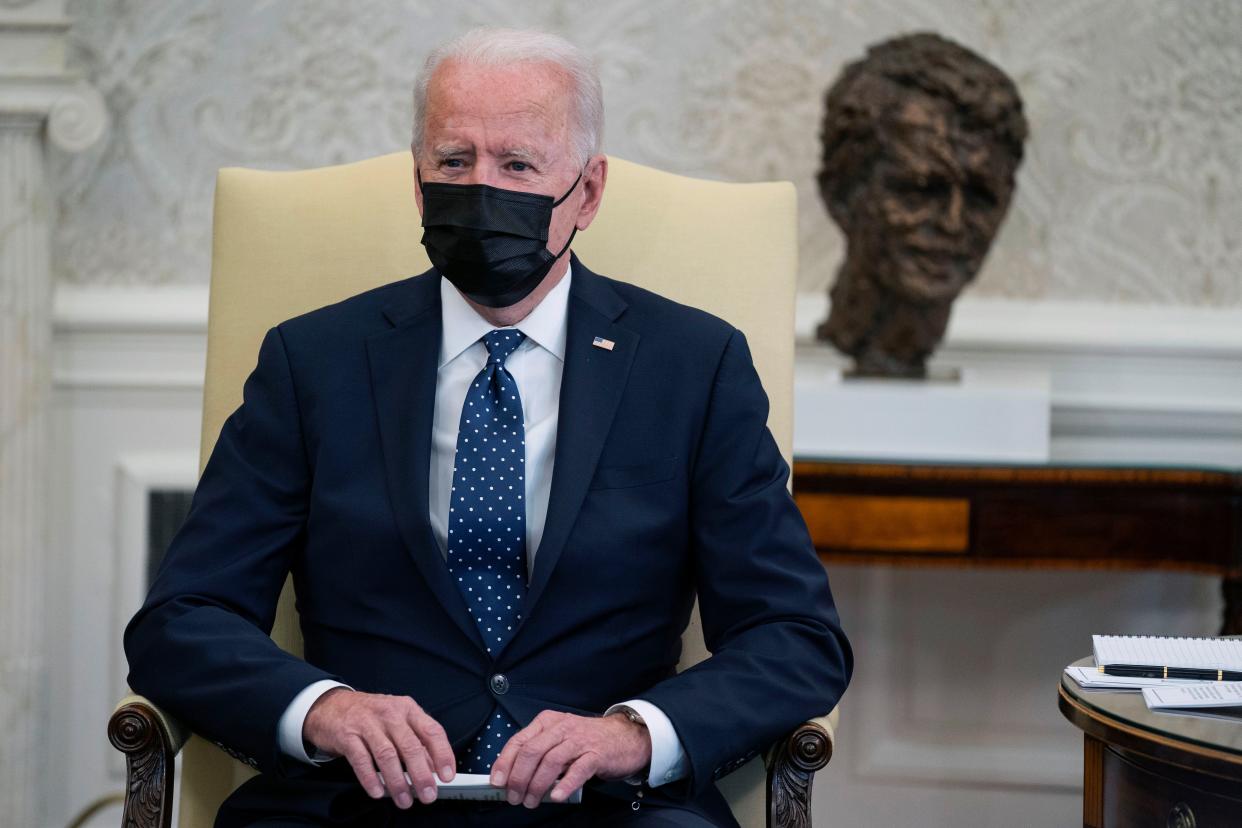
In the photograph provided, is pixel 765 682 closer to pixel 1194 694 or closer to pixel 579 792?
pixel 579 792

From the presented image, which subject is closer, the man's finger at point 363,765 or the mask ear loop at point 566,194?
the man's finger at point 363,765

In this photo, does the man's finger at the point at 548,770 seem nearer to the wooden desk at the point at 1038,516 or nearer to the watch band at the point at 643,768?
the watch band at the point at 643,768

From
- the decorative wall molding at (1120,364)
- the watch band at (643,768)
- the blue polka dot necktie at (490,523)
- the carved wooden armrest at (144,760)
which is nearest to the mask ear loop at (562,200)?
the blue polka dot necktie at (490,523)

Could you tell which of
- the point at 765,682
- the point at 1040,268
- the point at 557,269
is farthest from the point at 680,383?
the point at 1040,268

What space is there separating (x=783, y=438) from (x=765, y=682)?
443 mm

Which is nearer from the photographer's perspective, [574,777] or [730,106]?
[574,777]

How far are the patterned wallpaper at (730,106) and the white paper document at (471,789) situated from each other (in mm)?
1720

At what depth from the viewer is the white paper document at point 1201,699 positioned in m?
Answer: 1.46

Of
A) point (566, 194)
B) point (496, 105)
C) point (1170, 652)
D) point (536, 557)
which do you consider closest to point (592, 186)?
point (566, 194)

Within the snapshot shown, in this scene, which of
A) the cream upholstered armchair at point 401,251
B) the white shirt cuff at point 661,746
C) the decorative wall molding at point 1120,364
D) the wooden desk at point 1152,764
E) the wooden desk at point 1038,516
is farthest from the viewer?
the decorative wall molding at point 1120,364

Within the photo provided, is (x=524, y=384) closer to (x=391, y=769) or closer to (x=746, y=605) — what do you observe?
(x=746, y=605)

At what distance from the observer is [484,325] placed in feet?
5.73

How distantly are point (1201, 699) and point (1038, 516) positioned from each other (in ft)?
3.09

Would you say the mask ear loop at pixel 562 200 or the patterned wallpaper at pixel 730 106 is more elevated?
the patterned wallpaper at pixel 730 106
